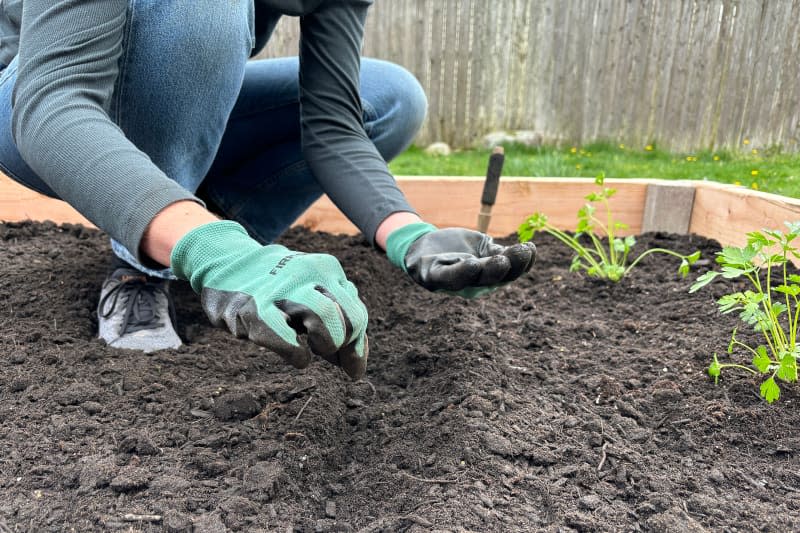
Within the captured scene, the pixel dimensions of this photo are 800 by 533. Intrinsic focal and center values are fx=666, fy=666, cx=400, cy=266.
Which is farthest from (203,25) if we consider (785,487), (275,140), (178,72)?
(785,487)

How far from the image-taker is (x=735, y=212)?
7.35ft

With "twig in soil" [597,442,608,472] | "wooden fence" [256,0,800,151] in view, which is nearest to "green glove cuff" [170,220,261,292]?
"twig in soil" [597,442,608,472]

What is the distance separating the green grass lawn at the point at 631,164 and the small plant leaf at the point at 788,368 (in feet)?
3.88

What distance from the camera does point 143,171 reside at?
104 cm

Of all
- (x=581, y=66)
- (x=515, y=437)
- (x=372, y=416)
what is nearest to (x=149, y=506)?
(x=372, y=416)

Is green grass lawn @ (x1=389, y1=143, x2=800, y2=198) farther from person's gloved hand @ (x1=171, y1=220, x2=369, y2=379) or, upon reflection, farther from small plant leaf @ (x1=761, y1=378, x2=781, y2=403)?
person's gloved hand @ (x1=171, y1=220, x2=369, y2=379)

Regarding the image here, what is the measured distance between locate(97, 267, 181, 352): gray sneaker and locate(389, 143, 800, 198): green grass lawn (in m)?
1.79

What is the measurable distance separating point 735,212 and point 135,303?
1905mm

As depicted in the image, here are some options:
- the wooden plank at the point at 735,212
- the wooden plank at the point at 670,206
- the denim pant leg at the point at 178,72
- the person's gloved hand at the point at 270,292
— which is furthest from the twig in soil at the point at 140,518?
the wooden plank at the point at 670,206

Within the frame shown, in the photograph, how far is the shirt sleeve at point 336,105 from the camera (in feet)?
5.32

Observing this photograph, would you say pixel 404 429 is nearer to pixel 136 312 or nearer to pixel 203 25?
pixel 136 312

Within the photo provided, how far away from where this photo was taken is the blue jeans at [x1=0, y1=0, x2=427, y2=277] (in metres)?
1.48

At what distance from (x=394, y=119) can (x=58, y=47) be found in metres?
1.15

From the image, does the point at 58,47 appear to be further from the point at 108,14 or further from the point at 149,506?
the point at 149,506
